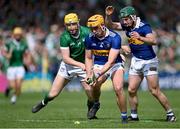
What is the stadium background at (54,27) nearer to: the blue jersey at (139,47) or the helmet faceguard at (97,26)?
the blue jersey at (139,47)

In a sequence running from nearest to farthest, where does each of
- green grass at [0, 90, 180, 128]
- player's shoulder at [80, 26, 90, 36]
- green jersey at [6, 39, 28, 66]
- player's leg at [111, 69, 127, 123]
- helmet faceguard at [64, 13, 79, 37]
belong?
green grass at [0, 90, 180, 128] < player's leg at [111, 69, 127, 123] < helmet faceguard at [64, 13, 79, 37] < player's shoulder at [80, 26, 90, 36] < green jersey at [6, 39, 28, 66]

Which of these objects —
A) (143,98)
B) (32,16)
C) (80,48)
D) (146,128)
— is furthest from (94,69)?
(32,16)

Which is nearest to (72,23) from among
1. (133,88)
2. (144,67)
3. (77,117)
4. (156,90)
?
(144,67)

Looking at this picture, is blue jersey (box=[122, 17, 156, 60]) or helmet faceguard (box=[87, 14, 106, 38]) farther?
blue jersey (box=[122, 17, 156, 60])

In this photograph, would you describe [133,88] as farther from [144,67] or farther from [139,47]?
[139,47]

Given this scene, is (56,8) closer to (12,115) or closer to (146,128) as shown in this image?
(12,115)

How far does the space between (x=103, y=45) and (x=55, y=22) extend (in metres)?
21.3

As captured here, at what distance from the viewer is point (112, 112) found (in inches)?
821

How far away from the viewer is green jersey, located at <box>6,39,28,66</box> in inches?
1050

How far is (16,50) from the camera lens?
87.7 ft

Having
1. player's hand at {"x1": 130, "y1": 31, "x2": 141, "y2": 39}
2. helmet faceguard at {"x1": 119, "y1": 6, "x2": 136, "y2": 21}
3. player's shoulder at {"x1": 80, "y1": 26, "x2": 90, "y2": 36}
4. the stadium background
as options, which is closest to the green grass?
player's hand at {"x1": 130, "y1": 31, "x2": 141, "y2": 39}

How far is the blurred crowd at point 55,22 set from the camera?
3544 centimetres

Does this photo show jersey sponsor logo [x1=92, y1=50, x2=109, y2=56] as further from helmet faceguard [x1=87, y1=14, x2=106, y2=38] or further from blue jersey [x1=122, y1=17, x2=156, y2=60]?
blue jersey [x1=122, y1=17, x2=156, y2=60]

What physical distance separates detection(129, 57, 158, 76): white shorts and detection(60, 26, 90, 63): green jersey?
1.34 meters
